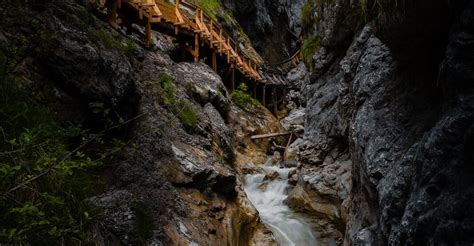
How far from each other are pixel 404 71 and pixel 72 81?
582 centimetres

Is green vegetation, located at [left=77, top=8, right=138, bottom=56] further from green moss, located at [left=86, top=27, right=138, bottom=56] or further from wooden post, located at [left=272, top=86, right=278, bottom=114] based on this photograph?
wooden post, located at [left=272, top=86, right=278, bottom=114]

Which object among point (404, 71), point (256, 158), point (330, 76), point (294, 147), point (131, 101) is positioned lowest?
point (256, 158)

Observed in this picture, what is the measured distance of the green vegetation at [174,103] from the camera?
10258 mm

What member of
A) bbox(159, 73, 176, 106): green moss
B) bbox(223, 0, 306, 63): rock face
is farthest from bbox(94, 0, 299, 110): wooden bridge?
bbox(223, 0, 306, 63): rock face

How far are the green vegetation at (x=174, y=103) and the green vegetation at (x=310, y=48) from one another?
19.8 ft

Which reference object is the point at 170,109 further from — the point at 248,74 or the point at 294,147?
the point at 248,74

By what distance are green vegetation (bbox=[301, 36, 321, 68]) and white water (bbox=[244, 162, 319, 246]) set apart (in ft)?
14.4

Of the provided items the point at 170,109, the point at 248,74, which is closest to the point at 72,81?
the point at 170,109

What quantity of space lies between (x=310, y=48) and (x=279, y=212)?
22.7 ft

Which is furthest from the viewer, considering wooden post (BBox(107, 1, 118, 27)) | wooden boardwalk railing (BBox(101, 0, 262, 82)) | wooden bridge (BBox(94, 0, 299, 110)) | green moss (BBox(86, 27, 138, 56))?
wooden bridge (BBox(94, 0, 299, 110))

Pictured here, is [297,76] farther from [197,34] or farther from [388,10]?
[388,10]

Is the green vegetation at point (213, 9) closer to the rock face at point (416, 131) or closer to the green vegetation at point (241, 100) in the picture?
the green vegetation at point (241, 100)

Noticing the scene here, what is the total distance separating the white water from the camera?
32.8 feet

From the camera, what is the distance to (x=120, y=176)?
753 cm
